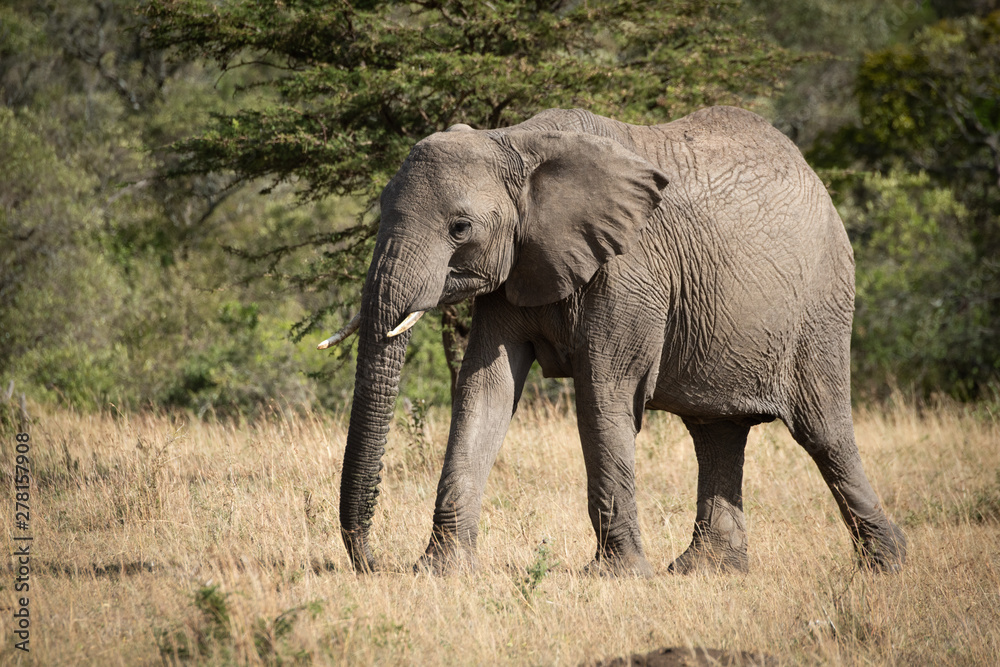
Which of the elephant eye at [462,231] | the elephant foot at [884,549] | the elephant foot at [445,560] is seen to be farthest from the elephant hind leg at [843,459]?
the elephant eye at [462,231]

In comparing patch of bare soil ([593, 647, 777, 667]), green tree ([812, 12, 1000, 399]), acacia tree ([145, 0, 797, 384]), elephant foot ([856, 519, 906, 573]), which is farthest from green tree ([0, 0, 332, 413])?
green tree ([812, 12, 1000, 399])

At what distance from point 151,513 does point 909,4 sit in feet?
109

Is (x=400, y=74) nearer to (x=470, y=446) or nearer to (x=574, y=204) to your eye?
(x=574, y=204)

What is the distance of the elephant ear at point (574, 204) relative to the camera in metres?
5.63

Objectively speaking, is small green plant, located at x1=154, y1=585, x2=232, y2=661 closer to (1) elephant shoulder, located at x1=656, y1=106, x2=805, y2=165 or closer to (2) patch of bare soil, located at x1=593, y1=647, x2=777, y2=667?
(2) patch of bare soil, located at x1=593, y1=647, x2=777, y2=667

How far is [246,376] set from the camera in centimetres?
1484

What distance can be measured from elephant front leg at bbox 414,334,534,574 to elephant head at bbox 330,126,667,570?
44cm

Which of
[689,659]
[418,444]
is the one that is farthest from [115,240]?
[689,659]

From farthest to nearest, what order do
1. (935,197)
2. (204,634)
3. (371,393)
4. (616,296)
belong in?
(935,197)
(616,296)
(371,393)
(204,634)

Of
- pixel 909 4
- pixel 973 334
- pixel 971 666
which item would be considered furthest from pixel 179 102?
pixel 909 4

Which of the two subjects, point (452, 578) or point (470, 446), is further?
point (470, 446)

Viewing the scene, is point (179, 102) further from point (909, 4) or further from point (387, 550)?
point (909, 4)

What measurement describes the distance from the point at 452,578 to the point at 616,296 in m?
1.90

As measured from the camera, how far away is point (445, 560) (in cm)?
573
